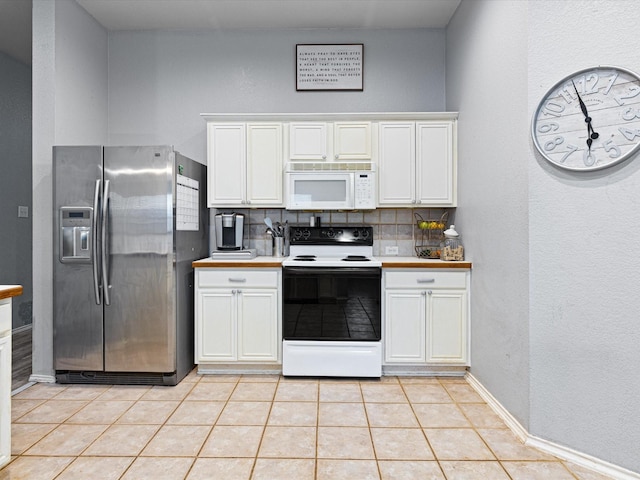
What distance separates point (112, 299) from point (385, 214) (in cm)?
229

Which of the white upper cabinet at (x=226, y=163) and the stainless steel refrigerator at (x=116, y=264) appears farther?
the white upper cabinet at (x=226, y=163)

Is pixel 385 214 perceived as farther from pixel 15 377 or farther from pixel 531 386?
pixel 15 377

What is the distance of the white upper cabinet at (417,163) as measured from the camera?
3.21 meters

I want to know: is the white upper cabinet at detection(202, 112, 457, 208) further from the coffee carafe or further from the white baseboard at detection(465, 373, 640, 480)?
the white baseboard at detection(465, 373, 640, 480)

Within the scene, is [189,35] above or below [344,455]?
above

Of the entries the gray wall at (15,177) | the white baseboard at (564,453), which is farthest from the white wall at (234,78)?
the white baseboard at (564,453)

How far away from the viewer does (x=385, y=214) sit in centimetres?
356

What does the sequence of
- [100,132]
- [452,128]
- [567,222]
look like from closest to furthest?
1. [567,222]
2. [452,128]
3. [100,132]

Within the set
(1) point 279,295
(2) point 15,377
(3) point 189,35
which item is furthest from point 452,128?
(2) point 15,377

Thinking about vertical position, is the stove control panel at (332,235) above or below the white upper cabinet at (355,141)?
below

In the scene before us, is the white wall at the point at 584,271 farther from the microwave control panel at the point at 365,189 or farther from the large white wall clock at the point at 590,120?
the microwave control panel at the point at 365,189

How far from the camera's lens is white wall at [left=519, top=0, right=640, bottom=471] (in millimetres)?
1749

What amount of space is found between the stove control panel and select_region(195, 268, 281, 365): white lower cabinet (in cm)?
61

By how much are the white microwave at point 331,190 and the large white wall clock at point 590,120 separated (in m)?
1.39
